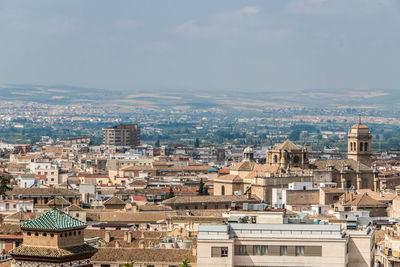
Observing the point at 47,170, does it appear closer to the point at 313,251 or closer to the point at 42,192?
the point at 42,192

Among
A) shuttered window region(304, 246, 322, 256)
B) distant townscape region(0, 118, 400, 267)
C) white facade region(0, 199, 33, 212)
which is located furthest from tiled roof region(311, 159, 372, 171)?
shuttered window region(304, 246, 322, 256)

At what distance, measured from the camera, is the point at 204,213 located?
2461 inches

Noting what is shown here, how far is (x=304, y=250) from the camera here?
34000mm

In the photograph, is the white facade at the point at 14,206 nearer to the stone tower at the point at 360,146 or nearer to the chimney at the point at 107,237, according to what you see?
the chimney at the point at 107,237

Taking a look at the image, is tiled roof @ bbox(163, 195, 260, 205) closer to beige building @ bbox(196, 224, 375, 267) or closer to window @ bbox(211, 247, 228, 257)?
beige building @ bbox(196, 224, 375, 267)

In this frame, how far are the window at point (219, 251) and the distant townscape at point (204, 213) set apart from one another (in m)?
0.03

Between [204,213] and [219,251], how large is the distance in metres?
28.6

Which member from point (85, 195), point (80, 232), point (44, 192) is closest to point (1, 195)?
point (44, 192)

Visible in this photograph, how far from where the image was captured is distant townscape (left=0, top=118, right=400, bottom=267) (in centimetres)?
3394

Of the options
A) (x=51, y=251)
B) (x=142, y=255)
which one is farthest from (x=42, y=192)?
(x=51, y=251)

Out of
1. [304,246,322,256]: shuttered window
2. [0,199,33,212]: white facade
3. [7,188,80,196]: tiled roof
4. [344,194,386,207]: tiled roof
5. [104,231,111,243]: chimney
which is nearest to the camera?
[304,246,322,256]: shuttered window

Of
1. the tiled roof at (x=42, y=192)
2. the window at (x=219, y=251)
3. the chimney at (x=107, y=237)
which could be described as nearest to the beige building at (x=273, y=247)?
the window at (x=219, y=251)

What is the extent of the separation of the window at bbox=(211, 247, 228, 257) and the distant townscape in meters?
0.03

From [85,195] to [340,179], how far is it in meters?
19.0
